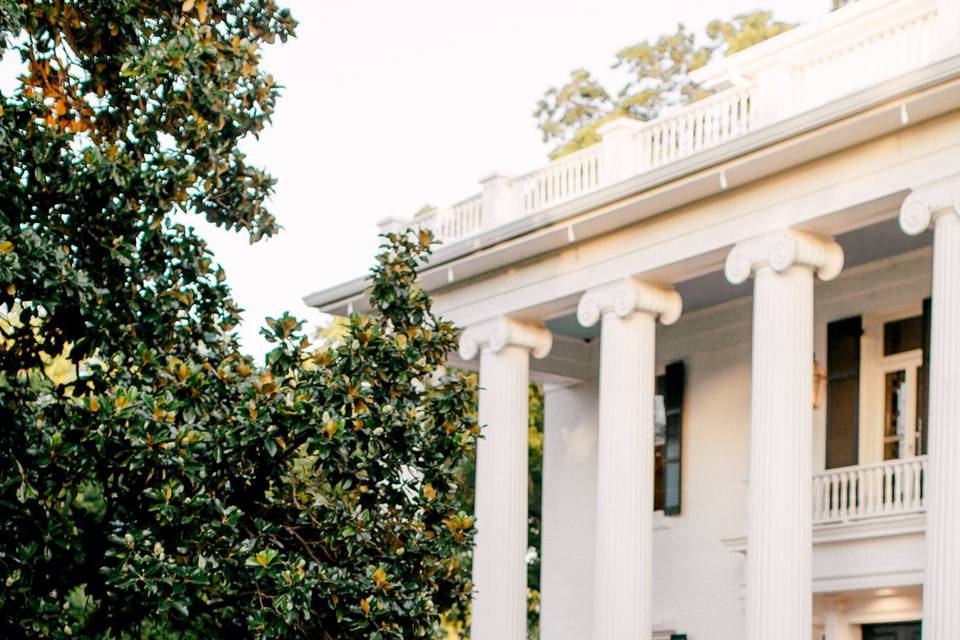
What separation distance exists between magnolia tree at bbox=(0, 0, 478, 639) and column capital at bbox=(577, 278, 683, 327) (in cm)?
850

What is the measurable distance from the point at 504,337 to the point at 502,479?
2220 millimetres

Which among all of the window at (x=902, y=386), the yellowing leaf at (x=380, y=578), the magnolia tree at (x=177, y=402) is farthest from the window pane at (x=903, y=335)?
the yellowing leaf at (x=380, y=578)

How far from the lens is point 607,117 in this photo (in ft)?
132

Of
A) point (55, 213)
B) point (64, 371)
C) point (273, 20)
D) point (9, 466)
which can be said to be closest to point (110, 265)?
point (55, 213)

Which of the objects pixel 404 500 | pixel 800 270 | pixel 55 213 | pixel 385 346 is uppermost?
pixel 800 270

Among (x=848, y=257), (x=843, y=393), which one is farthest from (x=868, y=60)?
(x=843, y=393)

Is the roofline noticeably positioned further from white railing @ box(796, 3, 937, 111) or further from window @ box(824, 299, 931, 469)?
window @ box(824, 299, 931, 469)

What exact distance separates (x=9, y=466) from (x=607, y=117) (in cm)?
3031

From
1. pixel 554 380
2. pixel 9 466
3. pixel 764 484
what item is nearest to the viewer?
pixel 9 466

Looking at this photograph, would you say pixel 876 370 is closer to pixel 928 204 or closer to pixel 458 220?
pixel 928 204

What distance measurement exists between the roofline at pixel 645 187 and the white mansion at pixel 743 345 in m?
0.04

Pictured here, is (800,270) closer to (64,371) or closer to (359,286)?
(359,286)

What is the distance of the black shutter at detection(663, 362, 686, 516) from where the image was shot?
83.0 ft

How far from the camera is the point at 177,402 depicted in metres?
11.6
